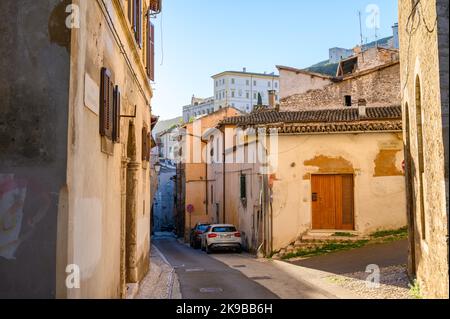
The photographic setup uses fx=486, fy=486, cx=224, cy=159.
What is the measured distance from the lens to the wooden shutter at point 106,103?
673 cm

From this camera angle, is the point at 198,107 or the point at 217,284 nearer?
the point at 217,284

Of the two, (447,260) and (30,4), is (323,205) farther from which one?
(30,4)

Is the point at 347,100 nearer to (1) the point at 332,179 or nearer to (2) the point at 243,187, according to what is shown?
(2) the point at 243,187

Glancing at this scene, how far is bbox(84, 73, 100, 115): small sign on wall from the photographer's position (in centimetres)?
591

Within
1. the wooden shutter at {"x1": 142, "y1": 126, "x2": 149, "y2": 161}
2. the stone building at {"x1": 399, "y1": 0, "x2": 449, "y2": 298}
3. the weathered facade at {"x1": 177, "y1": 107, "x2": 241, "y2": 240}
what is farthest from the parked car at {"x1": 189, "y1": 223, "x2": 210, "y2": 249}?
the stone building at {"x1": 399, "y1": 0, "x2": 449, "y2": 298}

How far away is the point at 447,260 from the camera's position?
6.45 m

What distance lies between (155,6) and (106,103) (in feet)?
32.3

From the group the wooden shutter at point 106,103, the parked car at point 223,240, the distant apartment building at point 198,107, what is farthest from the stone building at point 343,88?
the distant apartment building at point 198,107

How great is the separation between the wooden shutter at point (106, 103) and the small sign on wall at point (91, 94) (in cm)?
14

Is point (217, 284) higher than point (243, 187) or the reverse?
the reverse

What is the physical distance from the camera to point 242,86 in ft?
326

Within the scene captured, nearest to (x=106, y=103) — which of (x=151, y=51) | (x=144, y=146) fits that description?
(x=144, y=146)

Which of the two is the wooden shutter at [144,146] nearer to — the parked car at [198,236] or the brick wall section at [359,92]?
the parked car at [198,236]

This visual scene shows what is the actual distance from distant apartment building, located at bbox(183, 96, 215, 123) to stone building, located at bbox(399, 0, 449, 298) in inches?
3306
